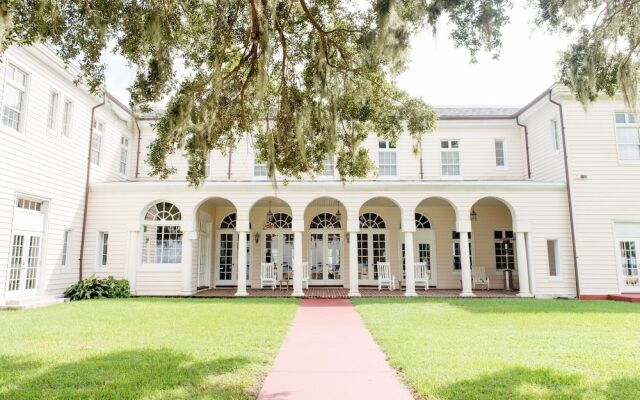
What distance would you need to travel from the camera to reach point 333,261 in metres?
16.3

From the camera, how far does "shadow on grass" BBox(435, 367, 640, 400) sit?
12.6ft

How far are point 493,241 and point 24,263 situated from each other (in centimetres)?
1507

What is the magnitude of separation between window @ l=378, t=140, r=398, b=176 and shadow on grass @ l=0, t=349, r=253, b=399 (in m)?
12.0

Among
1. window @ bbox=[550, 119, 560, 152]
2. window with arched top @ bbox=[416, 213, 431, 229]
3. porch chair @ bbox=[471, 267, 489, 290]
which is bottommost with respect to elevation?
porch chair @ bbox=[471, 267, 489, 290]

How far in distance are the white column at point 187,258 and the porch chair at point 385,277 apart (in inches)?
245

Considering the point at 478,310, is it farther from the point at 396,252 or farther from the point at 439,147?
the point at 439,147

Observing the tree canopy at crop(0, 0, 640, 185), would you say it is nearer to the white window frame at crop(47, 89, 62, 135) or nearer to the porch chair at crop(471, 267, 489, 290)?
the white window frame at crop(47, 89, 62, 135)

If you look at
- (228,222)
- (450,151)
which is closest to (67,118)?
(228,222)

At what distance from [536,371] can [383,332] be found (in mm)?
2664

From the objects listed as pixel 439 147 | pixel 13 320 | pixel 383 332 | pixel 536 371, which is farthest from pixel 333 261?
pixel 536 371

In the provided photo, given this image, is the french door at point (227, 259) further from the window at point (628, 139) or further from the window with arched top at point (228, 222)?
the window at point (628, 139)

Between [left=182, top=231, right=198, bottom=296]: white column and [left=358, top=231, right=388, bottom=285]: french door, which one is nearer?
[left=182, top=231, right=198, bottom=296]: white column

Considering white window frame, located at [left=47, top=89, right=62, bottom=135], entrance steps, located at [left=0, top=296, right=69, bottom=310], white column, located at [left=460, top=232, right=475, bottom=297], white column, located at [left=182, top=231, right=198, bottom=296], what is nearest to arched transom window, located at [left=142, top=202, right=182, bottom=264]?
white column, located at [left=182, top=231, right=198, bottom=296]

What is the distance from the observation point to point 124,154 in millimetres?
15742
